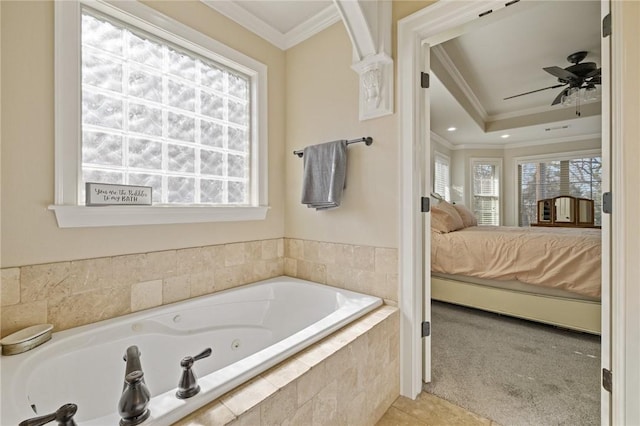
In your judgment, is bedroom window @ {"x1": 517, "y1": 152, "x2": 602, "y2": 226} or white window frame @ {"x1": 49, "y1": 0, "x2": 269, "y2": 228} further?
bedroom window @ {"x1": 517, "y1": 152, "x2": 602, "y2": 226}

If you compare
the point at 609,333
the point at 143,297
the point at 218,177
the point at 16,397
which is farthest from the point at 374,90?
the point at 16,397

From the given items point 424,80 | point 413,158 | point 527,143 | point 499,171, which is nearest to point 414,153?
point 413,158

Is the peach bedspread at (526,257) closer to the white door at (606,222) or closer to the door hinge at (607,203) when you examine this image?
the white door at (606,222)

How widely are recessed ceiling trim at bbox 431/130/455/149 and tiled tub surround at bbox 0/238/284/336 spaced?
4.25 metres

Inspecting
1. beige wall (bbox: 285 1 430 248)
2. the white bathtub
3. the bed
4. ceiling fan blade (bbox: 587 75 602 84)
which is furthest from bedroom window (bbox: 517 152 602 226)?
the white bathtub

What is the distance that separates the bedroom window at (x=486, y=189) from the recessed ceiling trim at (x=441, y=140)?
0.59m

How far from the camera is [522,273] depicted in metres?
2.61

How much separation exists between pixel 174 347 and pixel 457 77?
12.8ft

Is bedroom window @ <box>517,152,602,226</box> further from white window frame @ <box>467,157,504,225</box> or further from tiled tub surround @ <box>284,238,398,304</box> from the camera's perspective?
tiled tub surround @ <box>284,238,398,304</box>

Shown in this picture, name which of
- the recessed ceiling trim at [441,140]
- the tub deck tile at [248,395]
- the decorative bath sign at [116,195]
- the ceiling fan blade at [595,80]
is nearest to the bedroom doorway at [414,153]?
the tub deck tile at [248,395]

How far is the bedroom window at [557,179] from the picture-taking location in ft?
17.0

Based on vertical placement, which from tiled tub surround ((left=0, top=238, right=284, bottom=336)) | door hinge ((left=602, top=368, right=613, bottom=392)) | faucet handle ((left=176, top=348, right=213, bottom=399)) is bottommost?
door hinge ((left=602, top=368, right=613, bottom=392))

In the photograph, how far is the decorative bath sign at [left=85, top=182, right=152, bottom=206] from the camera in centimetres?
136

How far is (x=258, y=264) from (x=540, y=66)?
3801mm
